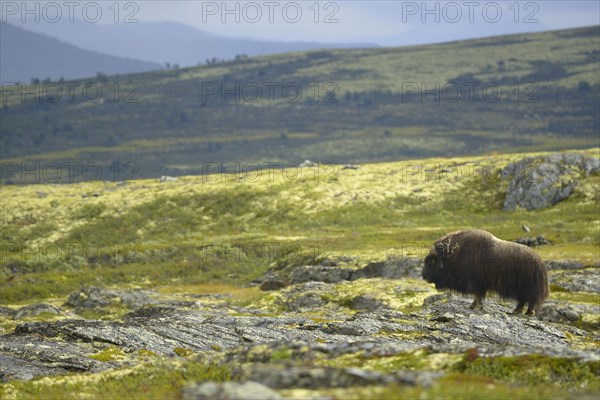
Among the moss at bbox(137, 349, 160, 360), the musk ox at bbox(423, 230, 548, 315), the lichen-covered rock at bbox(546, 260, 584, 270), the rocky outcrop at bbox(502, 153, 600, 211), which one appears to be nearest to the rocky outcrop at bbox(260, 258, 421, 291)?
the lichen-covered rock at bbox(546, 260, 584, 270)

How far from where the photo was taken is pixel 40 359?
19953 millimetres

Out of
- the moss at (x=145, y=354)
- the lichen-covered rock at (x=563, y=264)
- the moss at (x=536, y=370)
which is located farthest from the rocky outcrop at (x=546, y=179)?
the moss at (x=536, y=370)

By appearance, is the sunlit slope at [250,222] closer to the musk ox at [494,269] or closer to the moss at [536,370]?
the musk ox at [494,269]

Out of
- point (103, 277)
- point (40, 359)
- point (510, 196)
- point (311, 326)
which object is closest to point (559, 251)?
point (510, 196)

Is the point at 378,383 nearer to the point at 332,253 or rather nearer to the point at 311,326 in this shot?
the point at 311,326

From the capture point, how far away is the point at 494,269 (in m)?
25.8

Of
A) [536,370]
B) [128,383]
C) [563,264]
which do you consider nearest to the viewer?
[536,370]

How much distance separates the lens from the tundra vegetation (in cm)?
1367

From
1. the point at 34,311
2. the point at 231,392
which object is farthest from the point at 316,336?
the point at 34,311

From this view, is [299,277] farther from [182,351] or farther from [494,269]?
[182,351]

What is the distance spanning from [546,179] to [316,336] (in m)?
62.9

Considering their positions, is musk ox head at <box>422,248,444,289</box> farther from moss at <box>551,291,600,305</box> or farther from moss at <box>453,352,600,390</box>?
moss at <box>453,352,600,390</box>

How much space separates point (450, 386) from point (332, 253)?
44176mm

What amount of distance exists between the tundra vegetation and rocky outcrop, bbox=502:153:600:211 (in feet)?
4.26
